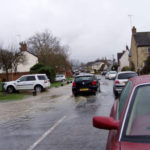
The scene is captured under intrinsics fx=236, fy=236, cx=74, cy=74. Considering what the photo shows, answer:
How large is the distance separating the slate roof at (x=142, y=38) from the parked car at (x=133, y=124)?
→ 45146 mm

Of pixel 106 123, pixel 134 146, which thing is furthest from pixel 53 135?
pixel 134 146

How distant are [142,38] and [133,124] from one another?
156 feet

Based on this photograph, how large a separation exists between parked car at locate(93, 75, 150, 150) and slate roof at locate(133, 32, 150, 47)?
4515 centimetres

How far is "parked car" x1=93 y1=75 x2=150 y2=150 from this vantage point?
2.56 meters

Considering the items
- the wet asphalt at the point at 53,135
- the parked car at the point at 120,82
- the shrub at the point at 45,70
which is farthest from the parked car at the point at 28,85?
the wet asphalt at the point at 53,135

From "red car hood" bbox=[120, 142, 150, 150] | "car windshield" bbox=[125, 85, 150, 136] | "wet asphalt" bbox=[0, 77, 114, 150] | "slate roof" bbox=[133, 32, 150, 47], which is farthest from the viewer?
"slate roof" bbox=[133, 32, 150, 47]

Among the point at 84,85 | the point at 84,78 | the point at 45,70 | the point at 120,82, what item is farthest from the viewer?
the point at 45,70

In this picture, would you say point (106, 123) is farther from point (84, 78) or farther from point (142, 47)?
point (142, 47)

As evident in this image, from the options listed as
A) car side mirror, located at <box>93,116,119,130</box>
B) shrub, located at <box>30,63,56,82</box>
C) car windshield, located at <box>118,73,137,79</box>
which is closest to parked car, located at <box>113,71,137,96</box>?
car windshield, located at <box>118,73,137,79</box>

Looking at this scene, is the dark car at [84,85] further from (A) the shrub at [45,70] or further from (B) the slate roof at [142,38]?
(B) the slate roof at [142,38]

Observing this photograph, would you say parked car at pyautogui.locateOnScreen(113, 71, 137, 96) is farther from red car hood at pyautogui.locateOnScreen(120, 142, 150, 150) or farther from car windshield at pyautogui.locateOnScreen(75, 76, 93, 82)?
red car hood at pyautogui.locateOnScreen(120, 142, 150, 150)

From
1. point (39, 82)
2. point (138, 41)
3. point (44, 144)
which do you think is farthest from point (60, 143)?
point (138, 41)

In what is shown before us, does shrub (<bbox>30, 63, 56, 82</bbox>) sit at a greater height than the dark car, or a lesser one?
greater

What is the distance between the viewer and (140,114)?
9.88 ft
